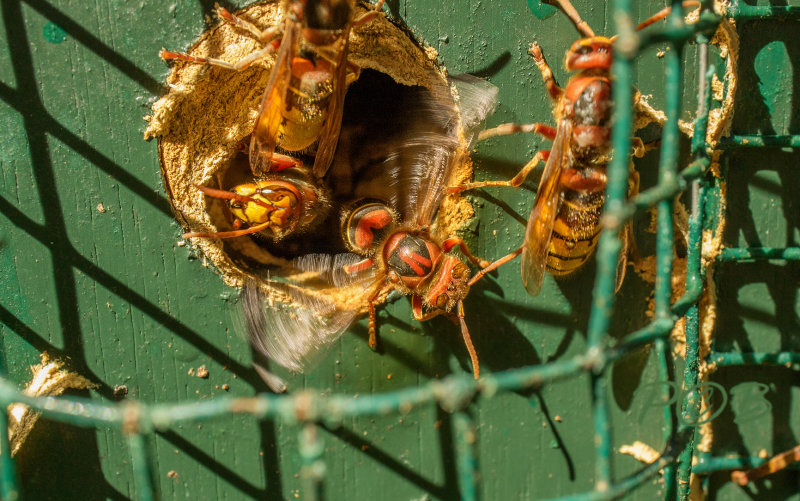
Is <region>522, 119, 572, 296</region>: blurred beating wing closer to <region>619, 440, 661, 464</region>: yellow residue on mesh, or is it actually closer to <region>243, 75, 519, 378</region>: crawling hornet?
<region>243, 75, 519, 378</region>: crawling hornet

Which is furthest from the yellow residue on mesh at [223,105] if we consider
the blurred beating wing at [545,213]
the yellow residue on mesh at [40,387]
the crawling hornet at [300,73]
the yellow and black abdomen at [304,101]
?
the yellow residue on mesh at [40,387]

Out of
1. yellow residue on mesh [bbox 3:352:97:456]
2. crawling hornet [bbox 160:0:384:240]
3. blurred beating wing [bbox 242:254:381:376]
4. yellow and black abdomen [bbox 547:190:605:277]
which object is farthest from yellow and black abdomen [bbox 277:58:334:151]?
→ yellow residue on mesh [bbox 3:352:97:456]

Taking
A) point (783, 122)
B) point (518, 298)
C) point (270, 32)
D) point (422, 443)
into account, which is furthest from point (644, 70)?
point (422, 443)

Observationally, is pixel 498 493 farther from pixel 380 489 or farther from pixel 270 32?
pixel 270 32

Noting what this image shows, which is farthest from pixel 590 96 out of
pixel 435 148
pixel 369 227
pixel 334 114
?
pixel 369 227

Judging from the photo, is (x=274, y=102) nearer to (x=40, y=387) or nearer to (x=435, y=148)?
(x=435, y=148)

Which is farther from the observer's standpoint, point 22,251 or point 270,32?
point 22,251
